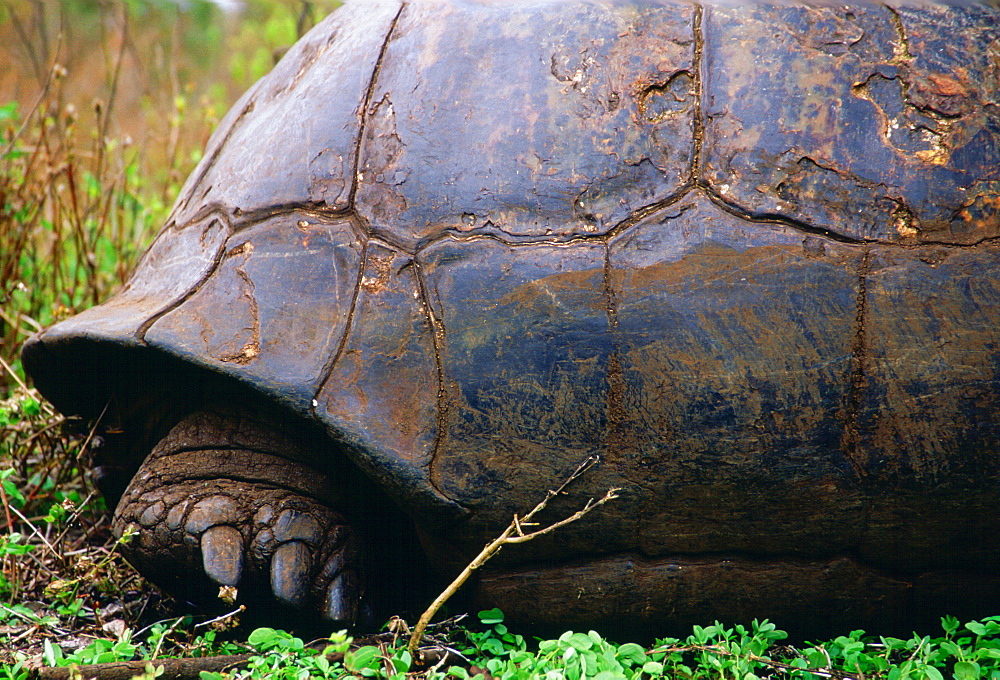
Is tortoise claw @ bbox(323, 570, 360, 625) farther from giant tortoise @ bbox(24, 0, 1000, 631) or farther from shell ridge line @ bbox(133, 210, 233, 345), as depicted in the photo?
shell ridge line @ bbox(133, 210, 233, 345)

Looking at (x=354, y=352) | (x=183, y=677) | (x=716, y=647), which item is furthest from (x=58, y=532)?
(x=716, y=647)

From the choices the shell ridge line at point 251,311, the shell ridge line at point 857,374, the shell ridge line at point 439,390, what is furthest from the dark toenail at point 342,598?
the shell ridge line at point 857,374

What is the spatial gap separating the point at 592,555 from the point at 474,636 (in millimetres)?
341

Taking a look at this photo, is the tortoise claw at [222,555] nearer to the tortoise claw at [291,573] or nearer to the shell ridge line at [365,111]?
the tortoise claw at [291,573]

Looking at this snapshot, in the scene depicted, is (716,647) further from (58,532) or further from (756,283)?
(58,532)

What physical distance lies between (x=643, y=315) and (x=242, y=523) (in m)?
1.02

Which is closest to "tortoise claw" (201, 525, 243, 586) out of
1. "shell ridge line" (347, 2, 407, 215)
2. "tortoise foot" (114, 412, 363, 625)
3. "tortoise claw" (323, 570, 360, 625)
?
"tortoise foot" (114, 412, 363, 625)

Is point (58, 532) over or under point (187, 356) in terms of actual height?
under

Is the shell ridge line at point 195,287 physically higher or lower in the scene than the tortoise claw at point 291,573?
higher

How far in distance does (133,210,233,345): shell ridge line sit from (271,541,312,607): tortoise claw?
56 cm

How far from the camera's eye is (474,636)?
196 cm

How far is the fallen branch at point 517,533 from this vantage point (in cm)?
175

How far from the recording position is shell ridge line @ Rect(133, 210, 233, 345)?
1.85 m

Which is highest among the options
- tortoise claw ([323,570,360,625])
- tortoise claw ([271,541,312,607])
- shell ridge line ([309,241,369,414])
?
shell ridge line ([309,241,369,414])
